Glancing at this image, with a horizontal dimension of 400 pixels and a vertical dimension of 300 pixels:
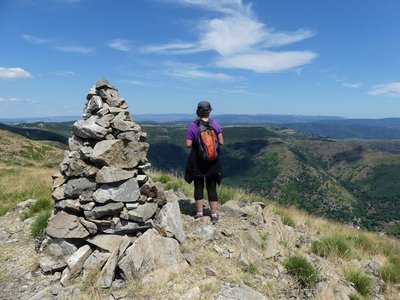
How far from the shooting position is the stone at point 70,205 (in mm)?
8008

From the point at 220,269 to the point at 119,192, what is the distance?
9.13 feet

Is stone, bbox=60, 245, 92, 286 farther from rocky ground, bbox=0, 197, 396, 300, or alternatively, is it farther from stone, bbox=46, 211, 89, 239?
stone, bbox=46, 211, 89, 239

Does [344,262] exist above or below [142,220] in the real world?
below

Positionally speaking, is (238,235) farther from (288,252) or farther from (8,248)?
(8,248)

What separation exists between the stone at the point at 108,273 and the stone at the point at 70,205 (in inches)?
63.8

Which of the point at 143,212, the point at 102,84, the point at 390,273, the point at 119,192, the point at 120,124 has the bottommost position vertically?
the point at 390,273

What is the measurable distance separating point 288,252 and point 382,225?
145 m

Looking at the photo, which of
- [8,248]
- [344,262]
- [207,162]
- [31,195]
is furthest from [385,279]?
[31,195]

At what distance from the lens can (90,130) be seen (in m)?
8.62

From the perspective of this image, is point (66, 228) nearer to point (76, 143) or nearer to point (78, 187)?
point (78, 187)

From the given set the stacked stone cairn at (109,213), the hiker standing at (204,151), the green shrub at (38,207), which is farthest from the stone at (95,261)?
the green shrub at (38,207)

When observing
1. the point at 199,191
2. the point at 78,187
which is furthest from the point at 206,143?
the point at 78,187

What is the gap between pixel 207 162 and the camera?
29.7 feet

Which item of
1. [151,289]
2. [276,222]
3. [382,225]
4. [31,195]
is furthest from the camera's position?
[382,225]
